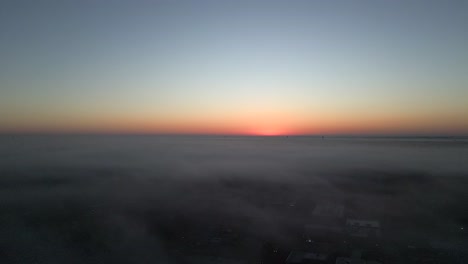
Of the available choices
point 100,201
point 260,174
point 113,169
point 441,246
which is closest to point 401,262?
point 441,246

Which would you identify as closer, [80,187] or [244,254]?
[244,254]

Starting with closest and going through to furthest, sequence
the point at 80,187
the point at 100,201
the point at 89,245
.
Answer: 1. the point at 89,245
2. the point at 100,201
3. the point at 80,187

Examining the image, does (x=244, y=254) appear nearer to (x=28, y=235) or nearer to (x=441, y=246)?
(x=441, y=246)

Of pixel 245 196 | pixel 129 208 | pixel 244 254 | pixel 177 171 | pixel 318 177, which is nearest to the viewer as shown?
pixel 244 254

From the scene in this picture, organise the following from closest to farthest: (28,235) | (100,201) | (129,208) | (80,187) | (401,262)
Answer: (401,262)
(28,235)
(129,208)
(100,201)
(80,187)

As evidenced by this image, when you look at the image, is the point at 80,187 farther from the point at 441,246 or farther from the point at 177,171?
the point at 441,246

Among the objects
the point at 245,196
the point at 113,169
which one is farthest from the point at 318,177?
the point at 113,169

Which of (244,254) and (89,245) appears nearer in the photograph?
(244,254)

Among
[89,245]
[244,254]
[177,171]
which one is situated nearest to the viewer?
[244,254]
